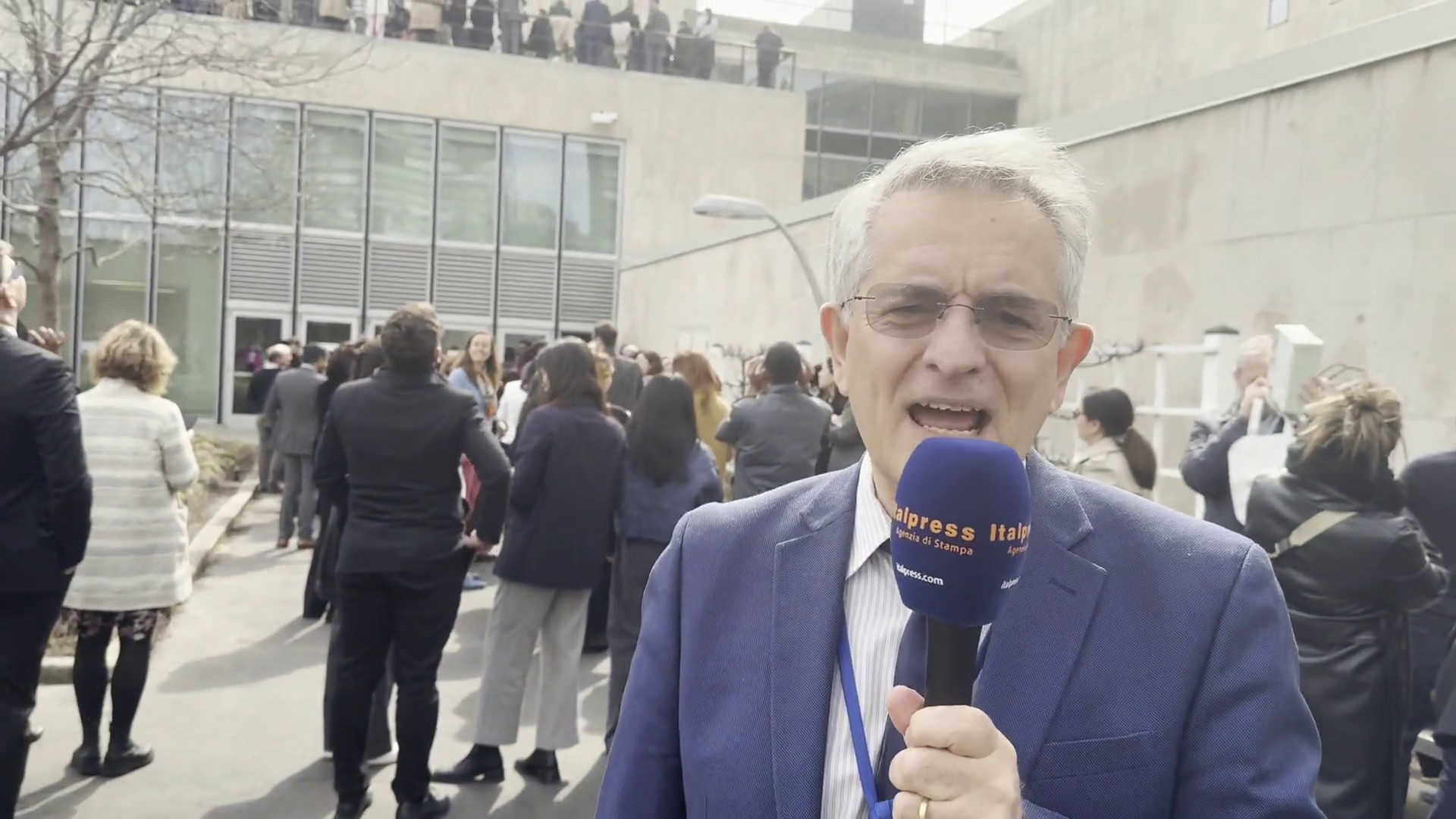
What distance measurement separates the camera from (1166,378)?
8469 millimetres

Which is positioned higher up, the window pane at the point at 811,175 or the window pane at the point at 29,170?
the window pane at the point at 811,175

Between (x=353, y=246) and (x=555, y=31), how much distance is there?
6736 millimetres

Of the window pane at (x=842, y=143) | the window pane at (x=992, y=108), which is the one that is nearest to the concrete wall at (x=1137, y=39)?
the window pane at (x=992, y=108)

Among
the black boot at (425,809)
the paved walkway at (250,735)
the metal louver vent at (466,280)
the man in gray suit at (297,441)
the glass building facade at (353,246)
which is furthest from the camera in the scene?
the metal louver vent at (466,280)

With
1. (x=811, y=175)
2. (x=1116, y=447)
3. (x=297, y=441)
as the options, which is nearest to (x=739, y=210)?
(x=297, y=441)

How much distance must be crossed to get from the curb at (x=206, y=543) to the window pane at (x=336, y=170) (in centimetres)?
1010

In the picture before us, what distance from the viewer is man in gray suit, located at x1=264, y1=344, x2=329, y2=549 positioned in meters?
10.8

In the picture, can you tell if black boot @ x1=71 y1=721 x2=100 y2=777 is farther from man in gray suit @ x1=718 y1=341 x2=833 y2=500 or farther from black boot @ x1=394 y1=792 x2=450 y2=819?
man in gray suit @ x1=718 y1=341 x2=833 y2=500

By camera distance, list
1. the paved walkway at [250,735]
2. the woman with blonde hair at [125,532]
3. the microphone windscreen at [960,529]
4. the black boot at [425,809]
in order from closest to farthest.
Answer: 1. the microphone windscreen at [960,529]
2. the black boot at [425,809]
3. the paved walkway at [250,735]
4. the woman with blonde hair at [125,532]

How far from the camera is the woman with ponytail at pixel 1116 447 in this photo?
5.78 metres

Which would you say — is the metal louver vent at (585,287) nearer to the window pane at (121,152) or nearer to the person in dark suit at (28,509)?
the window pane at (121,152)

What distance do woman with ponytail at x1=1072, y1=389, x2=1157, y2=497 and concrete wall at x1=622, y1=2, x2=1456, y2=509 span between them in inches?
73.1

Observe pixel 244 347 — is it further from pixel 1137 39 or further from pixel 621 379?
pixel 1137 39

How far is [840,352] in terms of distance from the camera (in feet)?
5.62
